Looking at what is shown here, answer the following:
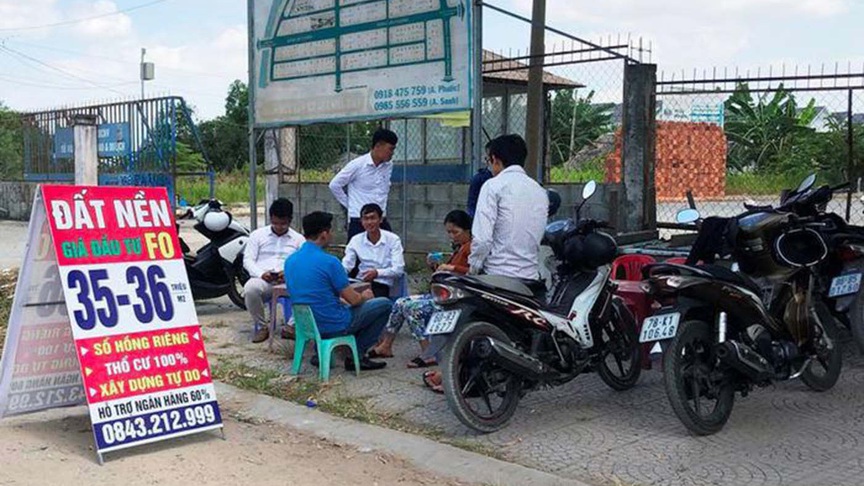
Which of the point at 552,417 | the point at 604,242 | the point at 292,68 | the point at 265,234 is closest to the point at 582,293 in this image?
the point at 604,242

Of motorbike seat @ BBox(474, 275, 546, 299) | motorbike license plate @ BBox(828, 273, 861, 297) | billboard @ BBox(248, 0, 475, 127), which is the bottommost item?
motorbike license plate @ BBox(828, 273, 861, 297)

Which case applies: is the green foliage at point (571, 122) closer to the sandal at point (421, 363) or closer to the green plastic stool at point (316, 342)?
the sandal at point (421, 363)

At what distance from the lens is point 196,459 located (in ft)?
16.0

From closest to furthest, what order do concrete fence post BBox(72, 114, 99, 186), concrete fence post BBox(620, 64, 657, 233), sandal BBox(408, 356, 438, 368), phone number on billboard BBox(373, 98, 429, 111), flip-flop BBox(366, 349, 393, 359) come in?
sandal BBox(408, 356, 438, 368) → flip-flop BBox(366, 349, 393, 359) → concrete fence post BBox(620, 64, 657, 233) → phone number on billboard BBox(373, 98, 429, 111) → concrete fence post BBox(72, 114, 99, 186)

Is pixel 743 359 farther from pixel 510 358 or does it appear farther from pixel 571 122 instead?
pixel 571 122

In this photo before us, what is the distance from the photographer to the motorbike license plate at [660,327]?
4.86 metres

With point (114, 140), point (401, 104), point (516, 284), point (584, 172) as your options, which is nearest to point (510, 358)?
point (516, 284)

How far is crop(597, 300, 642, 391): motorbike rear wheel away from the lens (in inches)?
227

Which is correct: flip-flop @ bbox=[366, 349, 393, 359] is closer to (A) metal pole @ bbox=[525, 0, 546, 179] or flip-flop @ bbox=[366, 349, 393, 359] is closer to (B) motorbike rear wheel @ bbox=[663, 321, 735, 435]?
(B) motorbike rear wheel @ bbox=[663, 321, 735, 435]

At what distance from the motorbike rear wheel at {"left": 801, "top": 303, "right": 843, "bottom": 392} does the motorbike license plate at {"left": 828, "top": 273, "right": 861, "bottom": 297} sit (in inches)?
7.1

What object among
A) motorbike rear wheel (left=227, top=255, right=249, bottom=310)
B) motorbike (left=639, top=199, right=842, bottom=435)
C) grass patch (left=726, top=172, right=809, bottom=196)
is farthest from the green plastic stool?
grass patch (left=726, top=172, right=809, bottom=196)

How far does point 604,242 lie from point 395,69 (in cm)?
441

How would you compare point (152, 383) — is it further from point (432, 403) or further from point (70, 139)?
point (70, 139)

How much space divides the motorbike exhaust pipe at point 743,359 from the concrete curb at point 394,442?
47.2 inches
